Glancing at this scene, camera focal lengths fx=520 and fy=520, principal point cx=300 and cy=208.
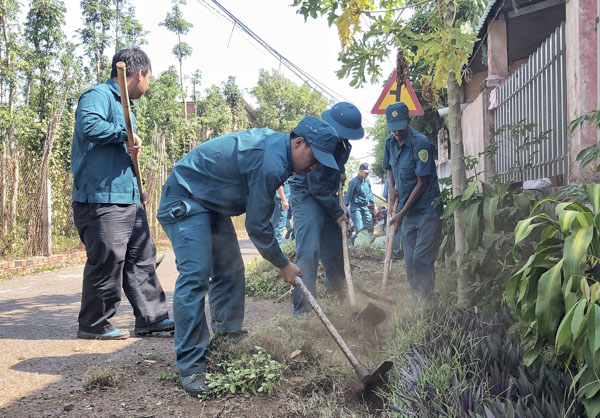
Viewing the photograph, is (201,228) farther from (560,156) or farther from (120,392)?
(560,156)

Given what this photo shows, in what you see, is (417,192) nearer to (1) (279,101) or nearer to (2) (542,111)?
(2) (542,111)

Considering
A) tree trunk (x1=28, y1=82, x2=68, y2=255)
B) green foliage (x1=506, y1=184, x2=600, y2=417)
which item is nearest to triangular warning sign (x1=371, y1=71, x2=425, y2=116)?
green foliage (x1=506, y1=184, x2=600, y2=417)

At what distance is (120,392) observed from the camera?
313cm

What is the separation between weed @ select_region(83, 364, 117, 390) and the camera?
3.16 metres

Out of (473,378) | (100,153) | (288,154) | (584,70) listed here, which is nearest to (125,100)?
(100,153)

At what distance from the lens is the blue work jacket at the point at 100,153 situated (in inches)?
159

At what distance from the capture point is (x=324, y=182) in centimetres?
472

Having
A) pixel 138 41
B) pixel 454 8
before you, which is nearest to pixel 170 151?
pixel 138 41

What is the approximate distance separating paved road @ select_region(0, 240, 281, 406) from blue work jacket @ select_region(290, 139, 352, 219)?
1.35 meters

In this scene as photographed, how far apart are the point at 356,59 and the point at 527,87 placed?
2.98m

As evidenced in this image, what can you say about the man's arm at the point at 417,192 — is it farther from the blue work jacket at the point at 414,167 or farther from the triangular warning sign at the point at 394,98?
the triangular warning sign at the point at 394,98

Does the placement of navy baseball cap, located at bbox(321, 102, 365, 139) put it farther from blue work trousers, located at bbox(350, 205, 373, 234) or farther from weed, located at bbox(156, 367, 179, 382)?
blue work trousers, located at bbox(350, 205, 373, 234)

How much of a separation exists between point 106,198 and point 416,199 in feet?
9.26

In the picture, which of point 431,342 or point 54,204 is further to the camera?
point 54,204
